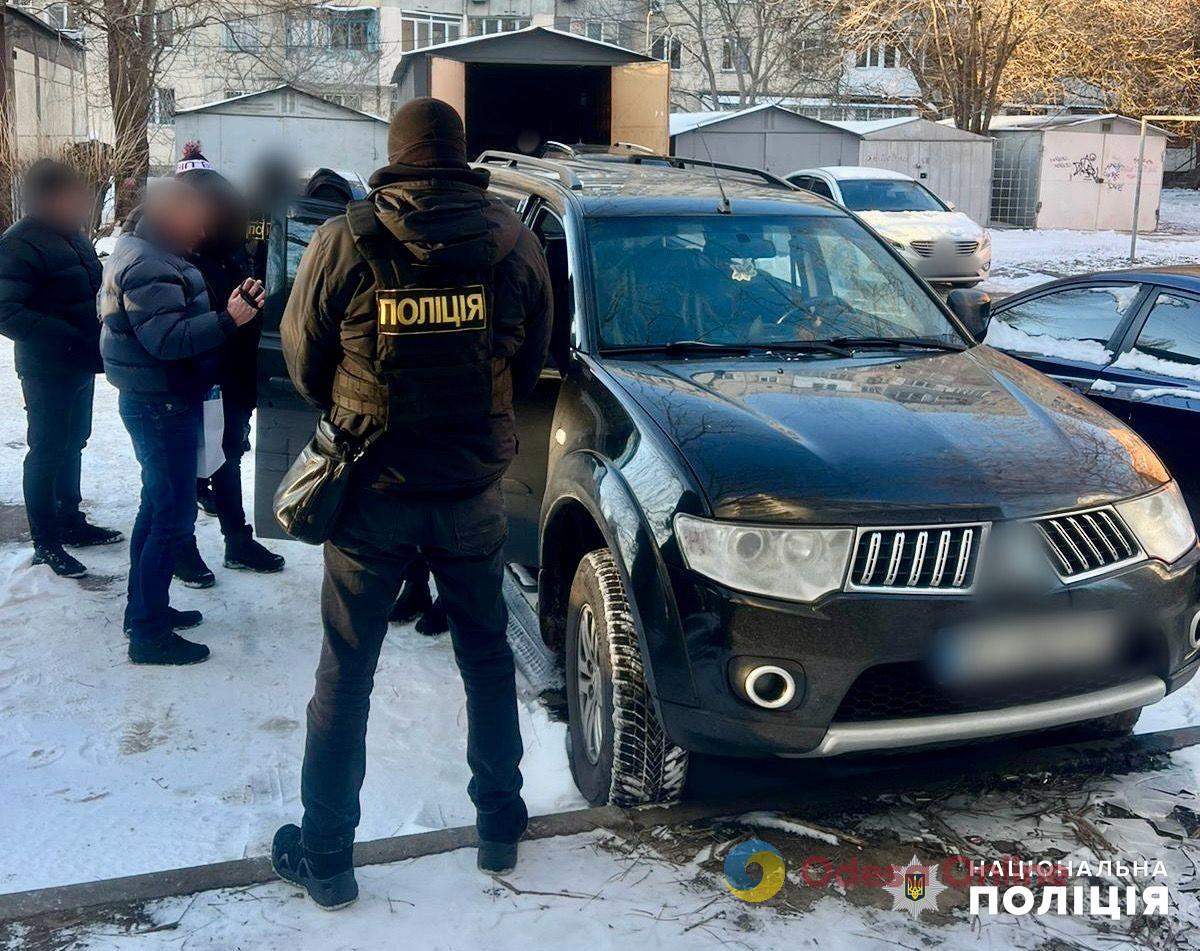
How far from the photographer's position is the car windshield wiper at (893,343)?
13.9 ft

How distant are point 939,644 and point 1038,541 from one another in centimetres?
39

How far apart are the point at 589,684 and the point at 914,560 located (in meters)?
1.08

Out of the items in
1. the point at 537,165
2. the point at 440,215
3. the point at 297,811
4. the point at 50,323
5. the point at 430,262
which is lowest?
the point at 297,811

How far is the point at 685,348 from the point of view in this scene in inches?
159

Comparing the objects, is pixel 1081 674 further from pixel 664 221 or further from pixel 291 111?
pixel 291 111

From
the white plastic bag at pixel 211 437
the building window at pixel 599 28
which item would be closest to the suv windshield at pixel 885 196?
the white plastic bag at pixel 211 437

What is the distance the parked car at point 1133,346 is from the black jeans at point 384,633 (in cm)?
365

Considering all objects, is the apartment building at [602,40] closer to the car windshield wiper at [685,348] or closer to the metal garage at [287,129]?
the metal garage at [287,129]

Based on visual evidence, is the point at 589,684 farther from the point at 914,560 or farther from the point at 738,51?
the point at 738,51

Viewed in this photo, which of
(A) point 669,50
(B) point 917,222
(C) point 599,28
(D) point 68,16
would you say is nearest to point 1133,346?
(B) point 917,222

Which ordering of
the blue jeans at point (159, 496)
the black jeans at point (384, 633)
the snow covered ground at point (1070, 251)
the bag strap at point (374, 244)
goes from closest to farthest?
the bag strap at point (374, 244), the black jeans at point (384, 633), the blue jeans at point (159, 496), the snow covered ground at point (1070, 251)

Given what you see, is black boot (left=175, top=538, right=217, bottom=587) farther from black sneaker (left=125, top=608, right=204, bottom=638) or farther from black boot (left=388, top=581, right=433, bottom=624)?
black boot (left=388, top=581, right=433, bottom=624)

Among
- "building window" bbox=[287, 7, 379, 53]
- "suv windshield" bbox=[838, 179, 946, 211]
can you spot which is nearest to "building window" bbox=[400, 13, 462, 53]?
"building window" bbox=[287, 7, 379, 53]

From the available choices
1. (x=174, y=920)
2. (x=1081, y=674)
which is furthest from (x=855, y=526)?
(x=174, y=920)
